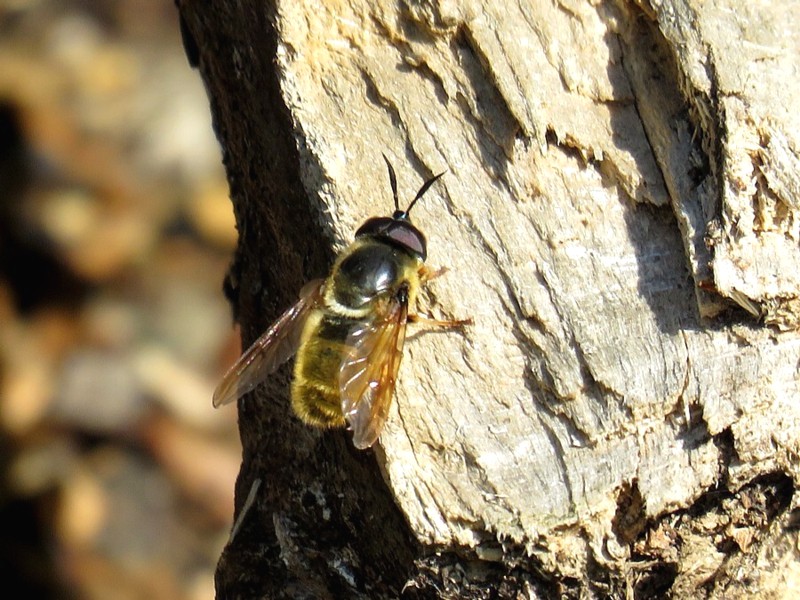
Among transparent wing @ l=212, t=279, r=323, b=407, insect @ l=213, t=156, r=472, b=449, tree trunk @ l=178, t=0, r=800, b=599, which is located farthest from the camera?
transparent wing @ l=212, t=279, r=323, b=407

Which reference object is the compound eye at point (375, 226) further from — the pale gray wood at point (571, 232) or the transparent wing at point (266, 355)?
the transparent wing at point (266, 355)

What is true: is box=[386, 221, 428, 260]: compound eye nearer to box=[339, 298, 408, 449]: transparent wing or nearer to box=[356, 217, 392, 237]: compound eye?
box=[356, 217, 392, 237]: compound eye

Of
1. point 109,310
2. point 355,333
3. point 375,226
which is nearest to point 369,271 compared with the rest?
point 355,333

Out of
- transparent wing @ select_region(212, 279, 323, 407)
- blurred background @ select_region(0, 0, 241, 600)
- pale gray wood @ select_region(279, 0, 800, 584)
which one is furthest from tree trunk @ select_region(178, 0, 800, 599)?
blurred background @ select_region(0, 0, 241, 600)

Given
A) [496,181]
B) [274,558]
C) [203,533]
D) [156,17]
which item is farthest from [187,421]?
[496,181]

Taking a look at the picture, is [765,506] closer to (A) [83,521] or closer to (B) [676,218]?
(B) [676,218]

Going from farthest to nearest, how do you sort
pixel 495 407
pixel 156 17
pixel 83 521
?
pixel 156 17 < pixel 83 521 < pixel 495 407

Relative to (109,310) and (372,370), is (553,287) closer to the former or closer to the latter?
(372,370)
